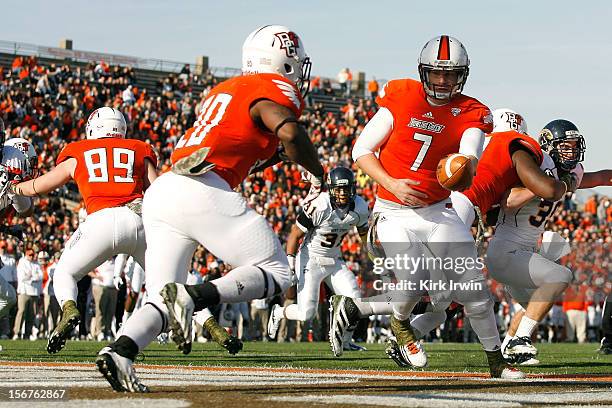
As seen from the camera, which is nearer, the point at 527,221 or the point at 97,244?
the point at 97,244

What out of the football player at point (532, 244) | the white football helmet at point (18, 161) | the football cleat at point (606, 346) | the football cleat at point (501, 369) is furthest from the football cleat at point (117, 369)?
the football cleat at point (606, 346)

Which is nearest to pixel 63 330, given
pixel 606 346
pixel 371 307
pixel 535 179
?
pixel 371 307

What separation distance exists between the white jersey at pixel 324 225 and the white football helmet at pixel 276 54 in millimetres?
6849

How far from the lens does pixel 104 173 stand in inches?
325

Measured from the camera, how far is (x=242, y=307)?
1944 cm

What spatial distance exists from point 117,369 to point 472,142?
3118 mm

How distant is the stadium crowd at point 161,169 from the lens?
18.6 metres

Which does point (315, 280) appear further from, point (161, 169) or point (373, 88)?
point (373, 88)

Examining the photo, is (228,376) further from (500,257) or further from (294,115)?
(500,257)

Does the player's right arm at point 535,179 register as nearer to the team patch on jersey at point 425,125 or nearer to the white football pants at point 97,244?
the team patch on jersey at point 425,125

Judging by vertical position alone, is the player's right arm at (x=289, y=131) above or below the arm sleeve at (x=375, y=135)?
below

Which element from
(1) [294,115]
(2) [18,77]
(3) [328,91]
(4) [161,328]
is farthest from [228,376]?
(3) [328,91]

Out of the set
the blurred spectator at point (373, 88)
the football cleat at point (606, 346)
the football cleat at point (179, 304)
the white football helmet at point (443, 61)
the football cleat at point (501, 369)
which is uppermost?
the blurred spectator at point (373, 88)

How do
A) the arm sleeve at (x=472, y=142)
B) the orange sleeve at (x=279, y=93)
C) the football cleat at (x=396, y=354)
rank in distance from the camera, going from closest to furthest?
the orange sleeve at (x=279, y=93) < the arm sleeve at (x=472, y=142) < the football cleat at (x=396, y=354)
